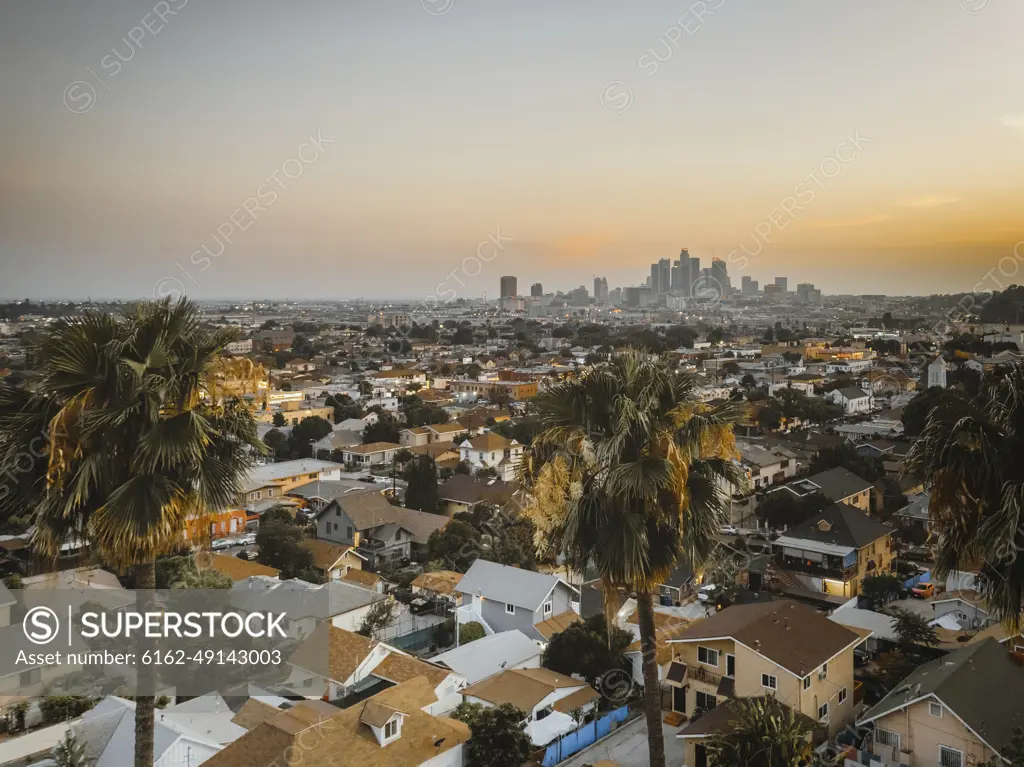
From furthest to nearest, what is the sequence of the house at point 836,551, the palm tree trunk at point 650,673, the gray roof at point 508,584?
the house at point 836,551, the gray roof at point 508,584, the palm tree trunk at point 650,673

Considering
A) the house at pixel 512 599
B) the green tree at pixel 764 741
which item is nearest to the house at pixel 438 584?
the house at pixel 512 599

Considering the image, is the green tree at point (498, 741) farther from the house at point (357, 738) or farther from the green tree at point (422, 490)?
the green tree at point (422, 490)

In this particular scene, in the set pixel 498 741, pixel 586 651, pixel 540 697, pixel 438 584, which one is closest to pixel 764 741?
pixel 498 741

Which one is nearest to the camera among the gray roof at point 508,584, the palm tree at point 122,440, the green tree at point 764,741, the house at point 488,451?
the palm tree at point 122,440

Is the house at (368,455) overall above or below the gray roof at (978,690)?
below

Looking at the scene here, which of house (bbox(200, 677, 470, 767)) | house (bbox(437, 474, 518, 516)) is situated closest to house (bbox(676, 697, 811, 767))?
house (bbox(200, 677, 470, 767))

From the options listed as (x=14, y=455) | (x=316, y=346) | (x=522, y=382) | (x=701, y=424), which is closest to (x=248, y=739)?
(x=14, y=455)
